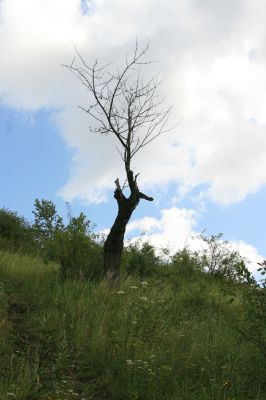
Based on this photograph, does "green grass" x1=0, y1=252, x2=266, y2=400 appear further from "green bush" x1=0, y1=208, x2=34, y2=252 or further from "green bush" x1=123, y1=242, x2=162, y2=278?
"green bush" x1=0, y1=208, x2=34, y2=252

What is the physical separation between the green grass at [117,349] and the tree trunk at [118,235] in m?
1.83

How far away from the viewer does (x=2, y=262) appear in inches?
475

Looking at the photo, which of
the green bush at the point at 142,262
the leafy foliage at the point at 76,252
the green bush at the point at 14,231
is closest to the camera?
the leafy foliage at the point at 76,252

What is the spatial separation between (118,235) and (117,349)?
5196 millimetres

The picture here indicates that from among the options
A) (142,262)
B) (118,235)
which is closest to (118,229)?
(118,235)

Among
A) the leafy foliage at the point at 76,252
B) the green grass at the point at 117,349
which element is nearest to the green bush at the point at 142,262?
the leafy foliage at the point at 76,252

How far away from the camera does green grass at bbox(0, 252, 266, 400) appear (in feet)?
18.4

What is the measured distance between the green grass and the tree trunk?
1.83 metres

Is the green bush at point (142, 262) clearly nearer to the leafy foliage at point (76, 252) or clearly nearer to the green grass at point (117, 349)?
the leafy foliage at point (76, 252)

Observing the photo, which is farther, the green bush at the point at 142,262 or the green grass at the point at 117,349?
the green bush at the point at 142,262

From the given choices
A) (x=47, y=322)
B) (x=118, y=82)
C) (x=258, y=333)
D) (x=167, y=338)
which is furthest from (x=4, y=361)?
(x=118, y=82)

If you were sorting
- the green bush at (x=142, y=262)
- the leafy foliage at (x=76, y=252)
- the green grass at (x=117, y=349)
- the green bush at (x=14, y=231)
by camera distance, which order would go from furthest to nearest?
1. the green bush at (x=14, y=231)
2. the green bush at (x=142, y=262)
3. the leafy foliage at (x=76, y=252)
4. the green grass at (x=117, y=349)

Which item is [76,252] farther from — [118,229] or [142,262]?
[142,262]

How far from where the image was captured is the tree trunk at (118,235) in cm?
1147
